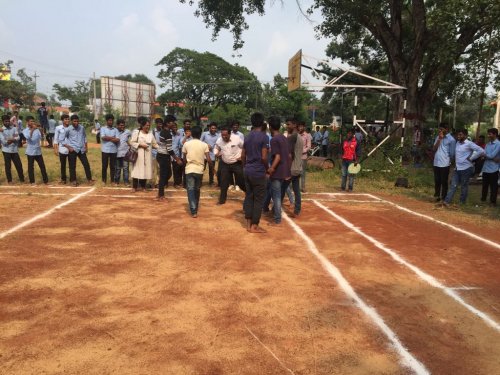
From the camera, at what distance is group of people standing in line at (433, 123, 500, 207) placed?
28.7ft

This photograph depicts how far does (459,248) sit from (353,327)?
3381 millimetres

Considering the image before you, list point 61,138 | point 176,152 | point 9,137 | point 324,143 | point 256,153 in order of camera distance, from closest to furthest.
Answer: point 256,153
point 9,137
point 61,138
point 176,152
point 324,143

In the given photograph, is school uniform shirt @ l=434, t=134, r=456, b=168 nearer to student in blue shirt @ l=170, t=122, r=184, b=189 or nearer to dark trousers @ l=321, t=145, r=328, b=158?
student in blue shirt @ l=170, t=122, r=184, b=189

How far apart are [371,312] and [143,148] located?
6952mm

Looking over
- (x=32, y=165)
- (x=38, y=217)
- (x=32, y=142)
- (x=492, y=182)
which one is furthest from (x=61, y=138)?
(x=492, y=182)

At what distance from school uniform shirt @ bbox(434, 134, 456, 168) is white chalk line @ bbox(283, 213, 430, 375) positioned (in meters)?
4.74

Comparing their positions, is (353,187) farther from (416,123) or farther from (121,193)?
(416,123)

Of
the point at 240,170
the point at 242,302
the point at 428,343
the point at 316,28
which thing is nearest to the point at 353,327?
the point at 428,343

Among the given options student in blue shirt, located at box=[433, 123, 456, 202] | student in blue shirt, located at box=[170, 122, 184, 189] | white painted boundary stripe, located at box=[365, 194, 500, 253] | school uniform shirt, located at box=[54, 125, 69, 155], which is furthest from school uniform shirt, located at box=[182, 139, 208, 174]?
student in blue shirt, located at box=[433, 123, 456, 202]

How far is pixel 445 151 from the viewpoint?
9.04 meters

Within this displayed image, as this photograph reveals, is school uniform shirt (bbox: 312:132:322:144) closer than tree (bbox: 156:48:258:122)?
Yes

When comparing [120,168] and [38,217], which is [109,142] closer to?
[120,168]

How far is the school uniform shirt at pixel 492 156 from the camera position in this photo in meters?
9.23

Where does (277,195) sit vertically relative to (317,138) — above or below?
below
